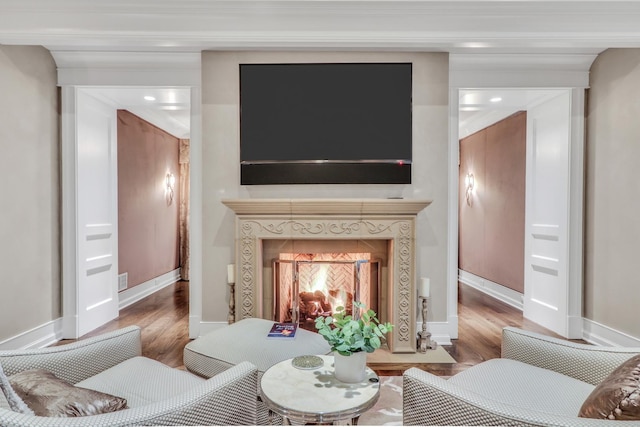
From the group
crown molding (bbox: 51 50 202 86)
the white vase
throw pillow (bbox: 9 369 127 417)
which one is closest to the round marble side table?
the white vase

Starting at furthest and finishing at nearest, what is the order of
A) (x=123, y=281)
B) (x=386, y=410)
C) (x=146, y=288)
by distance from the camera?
(x=146, y=288) < (x=123, y=281) < (x=386, y=410)

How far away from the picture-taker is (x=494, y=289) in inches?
190

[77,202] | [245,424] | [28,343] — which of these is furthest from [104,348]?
[77,202]

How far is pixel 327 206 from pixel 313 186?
14.2 inches

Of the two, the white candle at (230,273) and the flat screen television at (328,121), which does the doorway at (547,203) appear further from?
the white candle at (230,273)

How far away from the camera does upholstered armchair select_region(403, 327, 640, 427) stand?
97cm

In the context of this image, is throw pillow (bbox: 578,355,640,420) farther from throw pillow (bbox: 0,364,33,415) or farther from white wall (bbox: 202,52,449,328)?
white wall (bbox: 202,52,449,328)

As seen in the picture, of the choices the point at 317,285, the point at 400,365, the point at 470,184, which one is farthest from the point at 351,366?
the point at 470,184

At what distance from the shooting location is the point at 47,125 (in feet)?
10.1

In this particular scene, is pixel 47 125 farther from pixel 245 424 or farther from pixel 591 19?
pixel 591 19

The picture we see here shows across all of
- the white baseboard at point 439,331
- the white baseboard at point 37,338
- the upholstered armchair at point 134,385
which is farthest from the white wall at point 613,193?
the white baseboard at point 37,338

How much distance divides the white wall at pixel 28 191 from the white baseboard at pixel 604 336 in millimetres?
4640

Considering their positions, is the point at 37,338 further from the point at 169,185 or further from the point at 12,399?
the point at 169,185

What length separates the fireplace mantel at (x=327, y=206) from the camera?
287cm
